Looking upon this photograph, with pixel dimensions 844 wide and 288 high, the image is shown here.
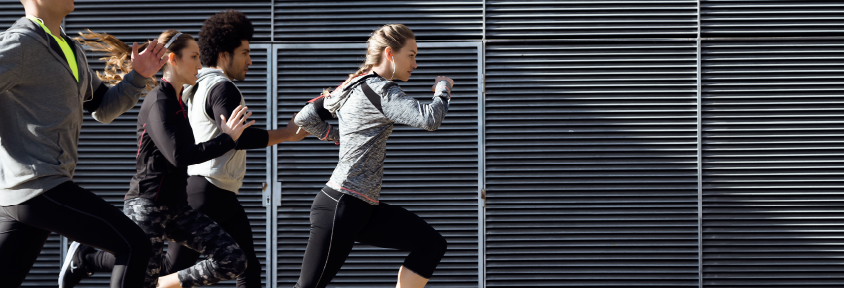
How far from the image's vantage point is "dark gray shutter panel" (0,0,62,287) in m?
5.18

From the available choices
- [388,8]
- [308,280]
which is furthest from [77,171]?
[308,280]

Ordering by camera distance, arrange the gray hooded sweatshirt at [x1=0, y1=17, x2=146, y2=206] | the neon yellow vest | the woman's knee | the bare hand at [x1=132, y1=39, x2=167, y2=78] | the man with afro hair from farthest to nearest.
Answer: the man with afro hair < the woman's knee < the bare hand at [x1=132, y1=39, x2=167, y2=78] < the neon yellow vest < the gray hooded sweatshirt at [x1=0, y1=17, x2=146, y2=206]

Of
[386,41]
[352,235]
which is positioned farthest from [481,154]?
[352,235]

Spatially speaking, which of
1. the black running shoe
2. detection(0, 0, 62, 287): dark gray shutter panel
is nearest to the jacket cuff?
the black running shoe

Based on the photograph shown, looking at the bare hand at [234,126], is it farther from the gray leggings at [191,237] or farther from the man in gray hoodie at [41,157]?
the man in gray hoodie at [41,157]

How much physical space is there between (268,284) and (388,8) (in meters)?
2.24

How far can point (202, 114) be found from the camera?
11.4 ft

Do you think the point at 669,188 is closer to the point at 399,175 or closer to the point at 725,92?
the point at 725,92

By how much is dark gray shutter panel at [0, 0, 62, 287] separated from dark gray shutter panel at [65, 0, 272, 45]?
0.50 metres

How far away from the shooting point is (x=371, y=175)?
10.2 feet

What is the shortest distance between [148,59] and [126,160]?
2.68m

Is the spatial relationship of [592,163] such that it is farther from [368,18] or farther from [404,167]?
[368,18]

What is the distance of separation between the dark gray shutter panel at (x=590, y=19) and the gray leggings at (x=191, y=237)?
2614 mm

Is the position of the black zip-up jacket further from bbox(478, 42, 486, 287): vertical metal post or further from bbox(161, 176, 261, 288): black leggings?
bbox(478, 42, 486, 287): vertical metal post
